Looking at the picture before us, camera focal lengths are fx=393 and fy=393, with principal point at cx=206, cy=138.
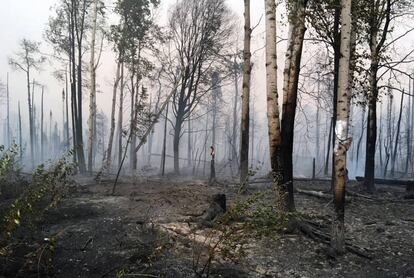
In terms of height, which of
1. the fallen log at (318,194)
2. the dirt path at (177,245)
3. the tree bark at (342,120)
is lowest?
the dirt path at (177,245)

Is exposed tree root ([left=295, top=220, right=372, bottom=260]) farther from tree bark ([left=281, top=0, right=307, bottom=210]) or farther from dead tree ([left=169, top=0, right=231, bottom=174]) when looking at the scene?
dead tree ([left=169, top=0, right=231, bottom=174])

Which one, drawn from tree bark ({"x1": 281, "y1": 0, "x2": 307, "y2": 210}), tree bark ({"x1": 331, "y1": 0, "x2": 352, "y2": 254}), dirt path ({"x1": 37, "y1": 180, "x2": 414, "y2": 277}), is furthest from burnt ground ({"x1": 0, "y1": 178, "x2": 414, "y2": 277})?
tree bark ({"x1": 281, "y1": 0, "x2": 307, "y2": 210})

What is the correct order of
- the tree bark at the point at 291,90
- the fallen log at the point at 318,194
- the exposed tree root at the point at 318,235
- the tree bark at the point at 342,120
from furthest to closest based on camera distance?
the fallen log at the point at 318,194
the tree bark at the point at 291,90
the exposed tree root at the point at 318,235
the tree bark at the point at 342,120

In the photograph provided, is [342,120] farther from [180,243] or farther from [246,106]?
[246,106]

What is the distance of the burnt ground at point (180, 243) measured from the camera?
6.43 meters

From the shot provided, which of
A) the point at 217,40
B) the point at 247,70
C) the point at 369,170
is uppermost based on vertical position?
the point at 217,40

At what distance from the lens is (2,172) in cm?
532

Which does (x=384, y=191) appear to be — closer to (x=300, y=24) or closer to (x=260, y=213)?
(x=300, y=24)

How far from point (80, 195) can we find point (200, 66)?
15.5 m

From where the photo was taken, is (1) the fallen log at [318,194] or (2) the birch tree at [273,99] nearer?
(2) the birch tree at [273,99]

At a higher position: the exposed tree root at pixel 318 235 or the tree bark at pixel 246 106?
the tree bark at pixel 246 106

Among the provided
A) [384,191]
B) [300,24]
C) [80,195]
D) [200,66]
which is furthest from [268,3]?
[200,66]

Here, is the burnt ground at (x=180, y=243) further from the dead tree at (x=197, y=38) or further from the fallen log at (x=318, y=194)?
the dead tree at (x=197, y=38)

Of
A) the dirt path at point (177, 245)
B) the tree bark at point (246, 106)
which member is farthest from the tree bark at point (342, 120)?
the tree bark at point (246, 106)
